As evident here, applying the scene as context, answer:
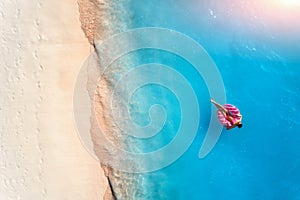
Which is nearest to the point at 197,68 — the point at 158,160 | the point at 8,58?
the point at 158,160

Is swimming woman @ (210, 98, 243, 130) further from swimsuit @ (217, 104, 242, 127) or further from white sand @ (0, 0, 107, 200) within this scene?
white sand @ (0, 0, 107, 200)

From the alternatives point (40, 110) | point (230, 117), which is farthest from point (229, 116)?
point (40, 110)

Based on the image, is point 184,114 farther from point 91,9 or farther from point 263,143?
point 91,9

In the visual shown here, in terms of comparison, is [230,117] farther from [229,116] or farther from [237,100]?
[237,100]

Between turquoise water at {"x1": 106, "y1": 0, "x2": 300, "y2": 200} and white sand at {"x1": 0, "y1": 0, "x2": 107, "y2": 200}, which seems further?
turquoise water at {"x1": 106, "y1": 0, "x2": 300, "y2": 200}

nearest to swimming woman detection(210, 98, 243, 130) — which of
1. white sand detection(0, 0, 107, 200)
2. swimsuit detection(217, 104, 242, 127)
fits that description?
swimsuit detection(217, 104, 242, 127)
